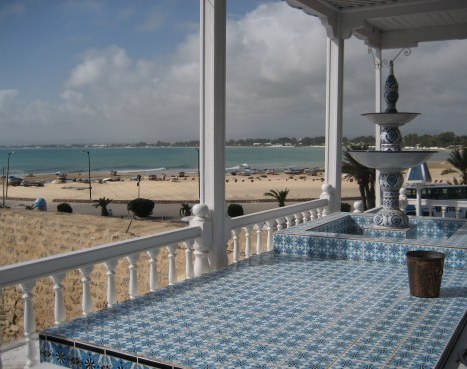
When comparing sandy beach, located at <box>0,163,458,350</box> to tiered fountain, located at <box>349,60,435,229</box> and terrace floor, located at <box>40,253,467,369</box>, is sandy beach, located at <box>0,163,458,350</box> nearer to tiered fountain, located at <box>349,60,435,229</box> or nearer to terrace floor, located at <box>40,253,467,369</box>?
tiered fountain, located at <box>349,60,435,229</box>

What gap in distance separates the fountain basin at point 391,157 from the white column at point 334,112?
169cm

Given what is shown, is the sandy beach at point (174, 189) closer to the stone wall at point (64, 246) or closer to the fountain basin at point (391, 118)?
the stone wall at point (64, 246)

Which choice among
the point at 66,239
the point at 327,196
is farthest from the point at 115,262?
the point at 66,239

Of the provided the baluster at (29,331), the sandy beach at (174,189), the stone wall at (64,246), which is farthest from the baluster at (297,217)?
the sandy beach at (174,189)

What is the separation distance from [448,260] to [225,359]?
2.26 meters

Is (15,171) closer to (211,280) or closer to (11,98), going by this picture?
(11,98)

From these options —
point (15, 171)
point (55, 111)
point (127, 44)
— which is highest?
point (127, 44)

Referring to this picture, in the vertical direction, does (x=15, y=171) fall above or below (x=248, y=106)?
below

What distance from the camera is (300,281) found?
132 inches

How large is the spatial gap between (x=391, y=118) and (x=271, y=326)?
9.85 feet

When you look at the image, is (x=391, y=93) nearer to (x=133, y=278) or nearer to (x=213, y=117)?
(x=213, y=117)

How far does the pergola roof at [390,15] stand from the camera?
5652 mm

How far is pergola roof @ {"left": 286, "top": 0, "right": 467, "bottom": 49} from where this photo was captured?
5.65 meters

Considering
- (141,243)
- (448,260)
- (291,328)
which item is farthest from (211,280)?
(448,260)
